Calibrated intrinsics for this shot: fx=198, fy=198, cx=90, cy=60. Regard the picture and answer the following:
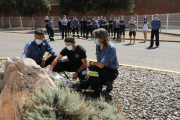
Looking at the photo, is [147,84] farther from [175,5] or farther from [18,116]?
[175,5]

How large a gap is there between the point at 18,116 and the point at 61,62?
2.32 metres

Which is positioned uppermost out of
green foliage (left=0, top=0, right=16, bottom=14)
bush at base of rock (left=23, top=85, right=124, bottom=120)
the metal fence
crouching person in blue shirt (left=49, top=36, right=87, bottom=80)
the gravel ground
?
green foliage (left=0, top=0, right=16, bottom=14)

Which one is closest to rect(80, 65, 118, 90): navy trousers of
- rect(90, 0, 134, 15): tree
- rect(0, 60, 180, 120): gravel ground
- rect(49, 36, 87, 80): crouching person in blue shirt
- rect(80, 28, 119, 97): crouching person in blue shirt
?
rect(80, 28, 119, 97): crouching person in blue shirt

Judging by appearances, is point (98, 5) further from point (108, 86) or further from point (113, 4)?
point (108, 86)

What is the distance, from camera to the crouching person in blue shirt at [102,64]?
4065 mm

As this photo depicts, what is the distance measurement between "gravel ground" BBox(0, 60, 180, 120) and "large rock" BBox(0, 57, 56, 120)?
163cm

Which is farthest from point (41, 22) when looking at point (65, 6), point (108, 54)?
point (108, 54)

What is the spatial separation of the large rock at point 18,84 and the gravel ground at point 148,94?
1.63 meters

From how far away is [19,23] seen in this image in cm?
3662

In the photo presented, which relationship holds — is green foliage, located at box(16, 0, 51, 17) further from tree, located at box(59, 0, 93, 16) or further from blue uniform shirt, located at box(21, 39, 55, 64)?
blue uniform shirt, located at box(21, 39, 55, 64)

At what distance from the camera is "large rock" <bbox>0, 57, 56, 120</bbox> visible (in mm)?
3072

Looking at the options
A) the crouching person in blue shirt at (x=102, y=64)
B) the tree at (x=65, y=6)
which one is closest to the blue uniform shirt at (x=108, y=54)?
the crouching person in blue shirt at (x=102, y=64)

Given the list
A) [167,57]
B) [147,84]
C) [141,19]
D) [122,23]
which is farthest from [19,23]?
[147,84]

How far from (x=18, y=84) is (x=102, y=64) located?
1689mm
